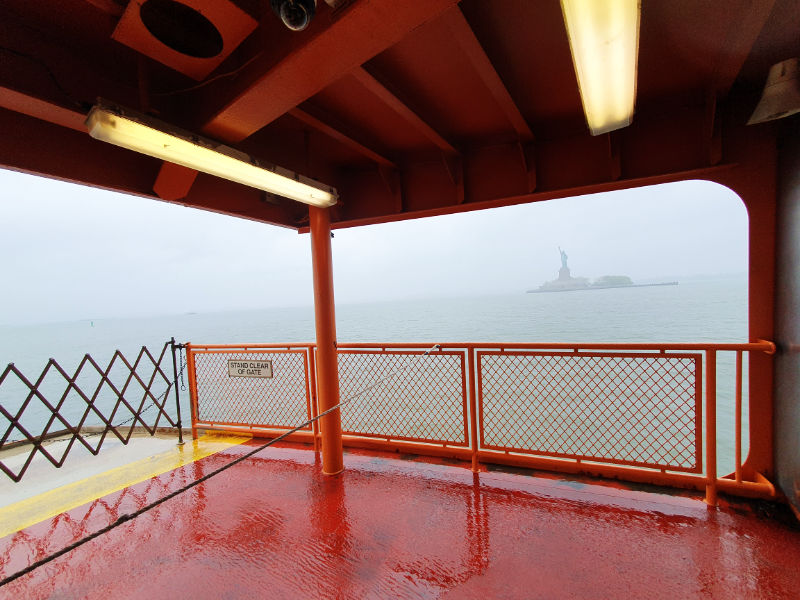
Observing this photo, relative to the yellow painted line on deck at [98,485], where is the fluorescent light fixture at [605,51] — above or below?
above

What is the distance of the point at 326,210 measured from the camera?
3.68 m

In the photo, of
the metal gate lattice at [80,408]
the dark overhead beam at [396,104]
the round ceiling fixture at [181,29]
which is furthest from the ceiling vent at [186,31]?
the metal gate lattice at [80,408]

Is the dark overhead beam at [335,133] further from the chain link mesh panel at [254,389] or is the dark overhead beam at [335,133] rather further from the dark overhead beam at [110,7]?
the chain link mesh panel at [254,389]

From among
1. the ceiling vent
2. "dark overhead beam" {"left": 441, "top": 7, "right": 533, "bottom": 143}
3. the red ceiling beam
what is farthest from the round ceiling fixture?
"dark overhead beam" {"left": 441, "top": 7, "right": 533, "bottom": 143}

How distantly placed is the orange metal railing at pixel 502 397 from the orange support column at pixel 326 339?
1.12 ft

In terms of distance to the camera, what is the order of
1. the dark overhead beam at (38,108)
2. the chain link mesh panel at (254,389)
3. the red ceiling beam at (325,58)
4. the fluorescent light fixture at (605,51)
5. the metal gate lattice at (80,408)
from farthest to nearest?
the chain link mesh panel at (254,389)
the metal gate lattice at (80,408)
the dark overhead beam at (38,108)
the red ceiling beam at (325,58)
the fluorescent light fixture at (605,51)

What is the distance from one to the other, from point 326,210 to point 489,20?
2.25 m

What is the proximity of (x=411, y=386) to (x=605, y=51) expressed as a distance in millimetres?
3642

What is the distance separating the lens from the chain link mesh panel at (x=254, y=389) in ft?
14.6

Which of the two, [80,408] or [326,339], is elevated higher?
[326,339]

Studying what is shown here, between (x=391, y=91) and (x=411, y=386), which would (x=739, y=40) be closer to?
(x=391, y=91)

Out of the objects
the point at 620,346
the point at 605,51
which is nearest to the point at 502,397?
the point at 620,346

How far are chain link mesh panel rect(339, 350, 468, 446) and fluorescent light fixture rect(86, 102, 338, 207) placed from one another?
2266 mm

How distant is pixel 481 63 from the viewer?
2.18 m
